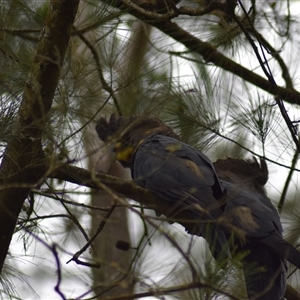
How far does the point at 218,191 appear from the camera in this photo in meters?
3.48

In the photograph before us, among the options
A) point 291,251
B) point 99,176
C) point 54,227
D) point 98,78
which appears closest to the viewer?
point 99,176

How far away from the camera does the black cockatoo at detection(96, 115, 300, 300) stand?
10.2 ft

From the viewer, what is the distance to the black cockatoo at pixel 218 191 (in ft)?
10.2

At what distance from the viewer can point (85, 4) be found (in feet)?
12.1

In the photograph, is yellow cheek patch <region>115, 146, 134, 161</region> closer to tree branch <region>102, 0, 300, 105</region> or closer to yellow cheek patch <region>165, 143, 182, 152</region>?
yellow cheek patch <region>165, 143, 182, 152</region>

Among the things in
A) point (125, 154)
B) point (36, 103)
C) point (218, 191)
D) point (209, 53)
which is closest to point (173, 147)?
point (218, 191)

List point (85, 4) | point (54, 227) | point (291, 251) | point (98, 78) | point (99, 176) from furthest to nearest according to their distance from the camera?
point (54, 227) → point (85, 4) → point (98, 78) → point (291, 251) → point (99, 176)

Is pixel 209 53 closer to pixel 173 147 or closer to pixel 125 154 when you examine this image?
pixel 125 154

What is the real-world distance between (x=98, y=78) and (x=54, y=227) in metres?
1.17

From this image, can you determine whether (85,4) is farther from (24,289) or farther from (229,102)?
(24,289)

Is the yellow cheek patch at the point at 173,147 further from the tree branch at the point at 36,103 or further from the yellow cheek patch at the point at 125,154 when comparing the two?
the tree branch at the point at 36,103

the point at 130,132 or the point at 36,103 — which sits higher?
the point at 130,132

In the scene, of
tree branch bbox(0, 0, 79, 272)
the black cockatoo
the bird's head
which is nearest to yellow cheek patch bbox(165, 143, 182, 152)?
the black cockatoo

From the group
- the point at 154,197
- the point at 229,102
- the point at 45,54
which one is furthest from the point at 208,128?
the point at 45,54
